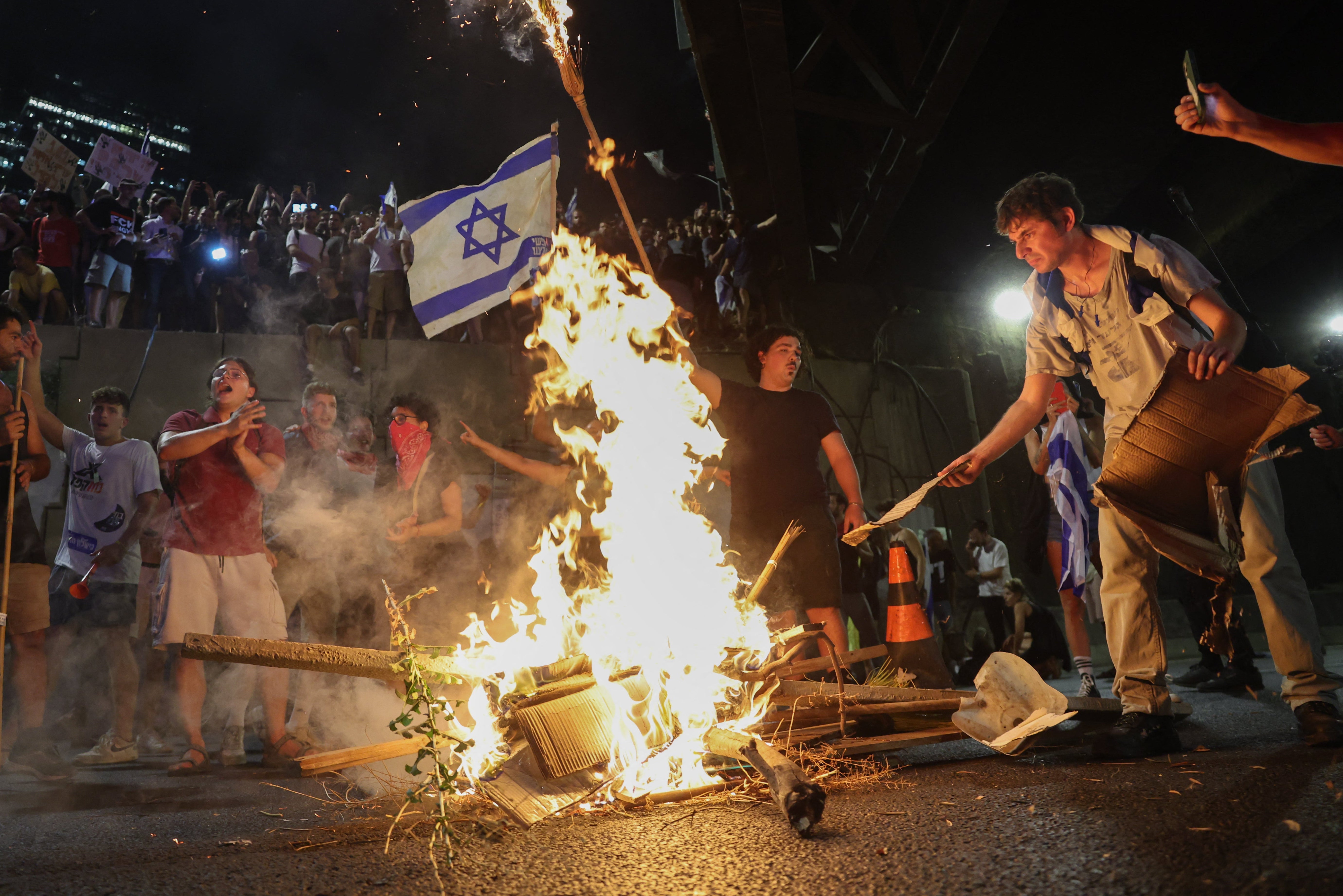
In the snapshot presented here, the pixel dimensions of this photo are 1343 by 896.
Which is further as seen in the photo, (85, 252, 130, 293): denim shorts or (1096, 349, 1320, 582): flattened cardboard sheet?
(85, 252, 130, 293): denim shorts

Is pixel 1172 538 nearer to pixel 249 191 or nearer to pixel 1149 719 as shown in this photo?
pixel 1149 719

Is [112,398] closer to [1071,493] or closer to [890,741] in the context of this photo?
[890,741]

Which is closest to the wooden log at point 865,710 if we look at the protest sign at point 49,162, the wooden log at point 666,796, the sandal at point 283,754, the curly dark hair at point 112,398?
the wooden log at point 666,796

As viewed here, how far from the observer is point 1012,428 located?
146 inches

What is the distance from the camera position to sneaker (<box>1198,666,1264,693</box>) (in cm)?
513

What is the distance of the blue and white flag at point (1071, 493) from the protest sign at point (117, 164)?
1178 cm

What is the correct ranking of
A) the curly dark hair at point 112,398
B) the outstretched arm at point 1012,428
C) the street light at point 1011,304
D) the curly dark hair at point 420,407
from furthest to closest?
the street light at point 1011,304, the curly dark hair at point 420,407, the curly dark hair at point 112,398, the outstretched arm at point 1012,428

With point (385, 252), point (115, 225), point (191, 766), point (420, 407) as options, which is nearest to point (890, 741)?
point (191, 766)

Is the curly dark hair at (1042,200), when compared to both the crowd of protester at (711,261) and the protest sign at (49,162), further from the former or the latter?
the protest sign at (49,162)

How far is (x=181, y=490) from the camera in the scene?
4.80 meters

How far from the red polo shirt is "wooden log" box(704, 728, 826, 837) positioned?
12.0 ft

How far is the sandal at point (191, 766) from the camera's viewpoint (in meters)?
4.21

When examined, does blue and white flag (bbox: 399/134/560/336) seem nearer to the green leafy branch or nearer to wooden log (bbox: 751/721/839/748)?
the green leafy branch

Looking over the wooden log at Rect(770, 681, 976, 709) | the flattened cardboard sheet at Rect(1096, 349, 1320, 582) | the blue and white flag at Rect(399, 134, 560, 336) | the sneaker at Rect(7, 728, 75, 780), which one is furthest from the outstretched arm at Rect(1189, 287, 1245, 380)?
the sneaker at Rect(7, 728, 75, 780)
